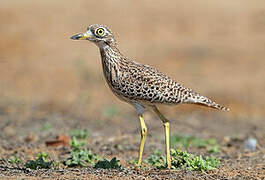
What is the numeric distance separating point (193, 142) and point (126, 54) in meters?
11.9

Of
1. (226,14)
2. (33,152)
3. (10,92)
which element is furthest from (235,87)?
(226,14)

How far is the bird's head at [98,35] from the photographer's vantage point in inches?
274

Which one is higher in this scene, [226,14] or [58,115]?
[226,14]

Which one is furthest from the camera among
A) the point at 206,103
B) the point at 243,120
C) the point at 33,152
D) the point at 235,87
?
the point at 235,87

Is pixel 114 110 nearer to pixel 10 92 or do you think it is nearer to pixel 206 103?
pixel 10 92

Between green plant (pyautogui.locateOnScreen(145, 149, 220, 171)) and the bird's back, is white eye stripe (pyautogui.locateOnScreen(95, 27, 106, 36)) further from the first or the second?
green plant (pyautogui.locateOnScreen(145, 149, 220, 171))

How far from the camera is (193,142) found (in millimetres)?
9438

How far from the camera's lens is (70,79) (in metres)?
17.6

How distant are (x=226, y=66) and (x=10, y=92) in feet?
27.0

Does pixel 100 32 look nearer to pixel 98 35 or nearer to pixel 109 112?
pixel 98 35

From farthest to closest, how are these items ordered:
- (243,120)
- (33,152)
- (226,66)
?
1. (226,66)
2. (243,120)
3. (33,152)

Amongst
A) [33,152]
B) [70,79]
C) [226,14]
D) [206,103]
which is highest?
[226,14]

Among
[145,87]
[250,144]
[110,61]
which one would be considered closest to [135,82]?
[145,87]

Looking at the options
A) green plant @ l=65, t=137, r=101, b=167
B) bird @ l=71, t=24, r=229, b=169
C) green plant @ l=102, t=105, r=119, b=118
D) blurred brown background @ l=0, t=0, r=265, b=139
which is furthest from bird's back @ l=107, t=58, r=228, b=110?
green plant @ l=102, t=105, r=119, b=118
